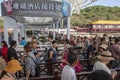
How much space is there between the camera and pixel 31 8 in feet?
A: 53.7

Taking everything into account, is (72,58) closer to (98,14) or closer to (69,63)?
(69,63)

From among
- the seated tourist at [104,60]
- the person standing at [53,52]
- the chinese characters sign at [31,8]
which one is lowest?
the person standing at [53,52]

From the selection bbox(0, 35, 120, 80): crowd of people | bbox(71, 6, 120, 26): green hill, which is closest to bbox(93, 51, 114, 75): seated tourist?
bbox(0, 35, 120, 80): crowd of people

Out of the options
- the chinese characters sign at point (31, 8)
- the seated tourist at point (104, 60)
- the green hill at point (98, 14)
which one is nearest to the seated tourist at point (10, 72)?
the seated tourist at point (104, 60)

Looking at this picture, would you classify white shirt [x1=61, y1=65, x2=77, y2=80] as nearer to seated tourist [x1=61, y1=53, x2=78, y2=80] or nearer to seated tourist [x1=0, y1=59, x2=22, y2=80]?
seated tourist [x1=61, y1=53, x2=78, y2=80]

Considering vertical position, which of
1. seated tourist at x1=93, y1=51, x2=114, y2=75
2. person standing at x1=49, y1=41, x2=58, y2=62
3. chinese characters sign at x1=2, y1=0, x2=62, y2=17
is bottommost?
person standing at x1=49, y1=41, x2=58, y2=62

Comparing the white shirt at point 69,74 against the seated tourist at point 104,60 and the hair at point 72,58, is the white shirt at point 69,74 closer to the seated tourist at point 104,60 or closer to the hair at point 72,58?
the hair at point 72,58

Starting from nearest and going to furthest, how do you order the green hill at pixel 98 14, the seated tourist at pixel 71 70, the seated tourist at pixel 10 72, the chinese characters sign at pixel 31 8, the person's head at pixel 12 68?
the seated tourist at pixel 10 72, the person's head at pixel 12 68, the seated tourist at pixel 71 70, the chinese characters sign at pixel 31 8, the green hill at pixel 98 14

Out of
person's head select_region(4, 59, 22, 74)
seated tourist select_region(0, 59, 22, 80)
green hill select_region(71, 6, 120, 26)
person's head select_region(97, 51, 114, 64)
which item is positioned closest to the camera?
seated tourist select_region(0, 59, 22, 80)

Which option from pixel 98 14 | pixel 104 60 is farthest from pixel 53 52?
pixel 98 14

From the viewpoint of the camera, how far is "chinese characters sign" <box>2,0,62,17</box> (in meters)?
16.2

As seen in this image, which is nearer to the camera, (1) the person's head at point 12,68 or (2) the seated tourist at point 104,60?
(1) the person's head at point 12,68

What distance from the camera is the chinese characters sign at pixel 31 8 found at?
16.2m

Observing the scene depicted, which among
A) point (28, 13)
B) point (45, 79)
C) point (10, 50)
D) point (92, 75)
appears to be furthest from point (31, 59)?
point (28, 13)
